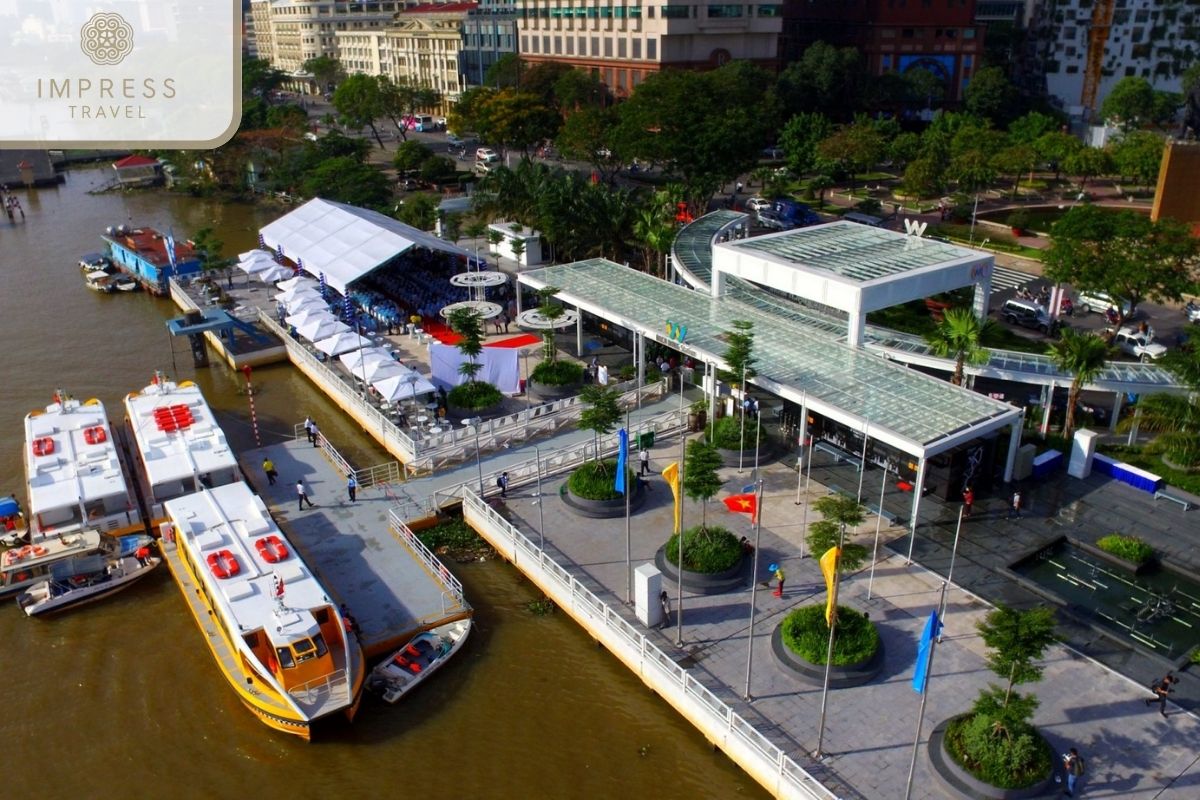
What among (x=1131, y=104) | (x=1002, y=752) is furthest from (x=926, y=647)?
(x=1131, y=104)

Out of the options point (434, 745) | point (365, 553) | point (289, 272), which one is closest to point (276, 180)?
point (289, 272)

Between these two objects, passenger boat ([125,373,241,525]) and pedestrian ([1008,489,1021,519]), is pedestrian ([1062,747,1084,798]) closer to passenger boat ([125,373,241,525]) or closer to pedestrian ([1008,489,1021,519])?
pedestrian ([1008,489,1021,519])

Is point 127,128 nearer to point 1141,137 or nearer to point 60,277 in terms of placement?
point 60,277

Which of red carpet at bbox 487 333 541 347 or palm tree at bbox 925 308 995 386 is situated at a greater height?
palm tree at bbox 925 308 995 386

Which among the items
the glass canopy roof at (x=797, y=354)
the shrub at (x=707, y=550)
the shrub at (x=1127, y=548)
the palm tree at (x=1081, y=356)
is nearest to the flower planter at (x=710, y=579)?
the shrub at (x=707, y=550)

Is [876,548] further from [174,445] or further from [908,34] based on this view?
[908,34]

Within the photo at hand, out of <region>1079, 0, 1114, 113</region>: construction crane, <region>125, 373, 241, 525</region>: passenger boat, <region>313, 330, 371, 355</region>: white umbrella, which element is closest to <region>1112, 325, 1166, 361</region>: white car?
<region>313, 330, 371, 355</region>: white umbrella
